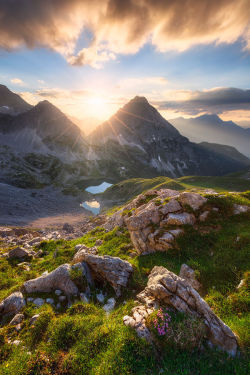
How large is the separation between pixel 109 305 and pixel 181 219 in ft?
25.7

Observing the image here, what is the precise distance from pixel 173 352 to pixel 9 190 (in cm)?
11170

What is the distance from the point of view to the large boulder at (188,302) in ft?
18.6

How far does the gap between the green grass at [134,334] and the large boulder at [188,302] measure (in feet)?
1.17

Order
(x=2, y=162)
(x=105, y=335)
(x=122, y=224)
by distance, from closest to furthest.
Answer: (x=105, y=335) → (x=122, y=224) → (x=2, y=162)

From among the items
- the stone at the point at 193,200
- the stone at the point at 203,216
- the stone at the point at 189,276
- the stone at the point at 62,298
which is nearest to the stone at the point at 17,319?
the stone at the point at 62,298

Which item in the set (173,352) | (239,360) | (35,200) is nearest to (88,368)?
(173,352)

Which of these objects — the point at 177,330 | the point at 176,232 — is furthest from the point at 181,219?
the point at 177,330

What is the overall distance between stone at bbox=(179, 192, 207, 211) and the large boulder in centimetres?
726

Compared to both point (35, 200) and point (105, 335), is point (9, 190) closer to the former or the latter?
point (35, 200)

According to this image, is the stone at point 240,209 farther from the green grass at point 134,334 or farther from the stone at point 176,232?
the stone at point 176,232

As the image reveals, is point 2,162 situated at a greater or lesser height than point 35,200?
greater

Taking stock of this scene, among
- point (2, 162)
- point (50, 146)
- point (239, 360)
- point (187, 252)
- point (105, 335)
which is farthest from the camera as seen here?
point (50, 146)

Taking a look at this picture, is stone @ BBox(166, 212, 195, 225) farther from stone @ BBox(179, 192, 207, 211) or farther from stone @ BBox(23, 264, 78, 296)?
stone @ BBox(23, 264, 78, 296)

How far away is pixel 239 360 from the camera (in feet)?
17.1
